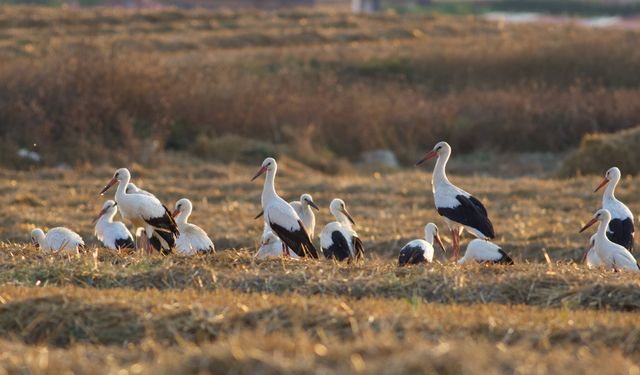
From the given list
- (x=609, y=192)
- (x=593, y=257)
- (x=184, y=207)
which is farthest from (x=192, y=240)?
(x=609, y=192)

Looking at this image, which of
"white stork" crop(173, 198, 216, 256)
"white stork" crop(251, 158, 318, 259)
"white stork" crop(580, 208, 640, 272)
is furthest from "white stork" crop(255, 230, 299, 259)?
"white stork" crop(580, 208, 640, 272)

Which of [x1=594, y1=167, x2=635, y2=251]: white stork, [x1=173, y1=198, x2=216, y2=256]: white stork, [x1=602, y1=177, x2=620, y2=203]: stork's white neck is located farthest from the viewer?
[x1=602, y1=177, x2=620, y2=203]: stork's white neck

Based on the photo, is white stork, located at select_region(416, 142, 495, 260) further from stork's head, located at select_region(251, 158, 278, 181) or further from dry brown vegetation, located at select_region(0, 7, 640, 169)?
dry brown vegetation, located at select_region(0, 7, 640, 169)

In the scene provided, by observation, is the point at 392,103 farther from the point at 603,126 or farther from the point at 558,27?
the point at 558,27

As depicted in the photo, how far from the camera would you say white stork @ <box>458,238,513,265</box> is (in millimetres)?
9828

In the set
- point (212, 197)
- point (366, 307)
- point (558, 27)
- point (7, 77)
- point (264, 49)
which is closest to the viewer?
point (366, 307)

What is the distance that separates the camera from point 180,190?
17.1 m

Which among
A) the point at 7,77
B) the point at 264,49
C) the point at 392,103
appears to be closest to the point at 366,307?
the point at 7,77

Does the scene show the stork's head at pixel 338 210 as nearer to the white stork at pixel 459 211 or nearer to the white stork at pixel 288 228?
the white stork at pixel 459 211

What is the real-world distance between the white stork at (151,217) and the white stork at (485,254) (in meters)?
2.65

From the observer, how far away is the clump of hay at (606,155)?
18812 mm

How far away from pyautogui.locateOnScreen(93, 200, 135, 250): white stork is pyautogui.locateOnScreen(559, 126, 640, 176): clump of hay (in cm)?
886

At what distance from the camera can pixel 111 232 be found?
11727mm

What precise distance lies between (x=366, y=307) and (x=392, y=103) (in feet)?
55.0
